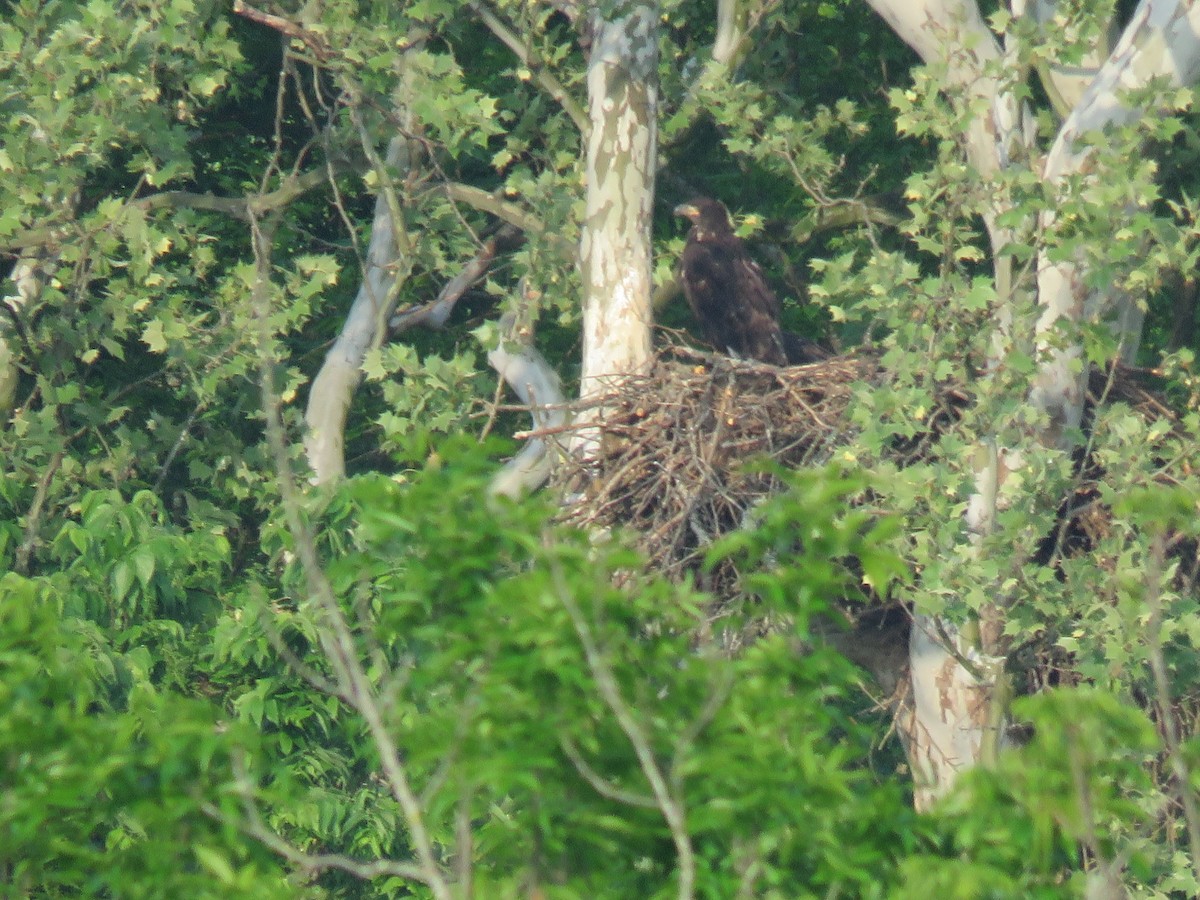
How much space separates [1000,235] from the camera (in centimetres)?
995

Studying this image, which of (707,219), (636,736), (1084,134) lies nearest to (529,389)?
(707,219)

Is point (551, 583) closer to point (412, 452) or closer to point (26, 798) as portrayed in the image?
point (412, 452)

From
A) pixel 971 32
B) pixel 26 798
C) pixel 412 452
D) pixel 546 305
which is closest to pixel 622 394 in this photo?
pixel 546 305

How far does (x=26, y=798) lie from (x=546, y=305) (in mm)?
6461

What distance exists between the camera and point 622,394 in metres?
9.41

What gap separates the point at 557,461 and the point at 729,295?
2.06m

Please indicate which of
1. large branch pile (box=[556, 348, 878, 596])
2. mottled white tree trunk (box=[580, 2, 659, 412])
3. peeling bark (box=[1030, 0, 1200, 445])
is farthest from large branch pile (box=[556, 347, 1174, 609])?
mottled white tree trunk (box=[580, 2, 659, 412])

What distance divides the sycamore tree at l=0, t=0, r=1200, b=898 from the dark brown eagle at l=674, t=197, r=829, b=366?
0.36 meters

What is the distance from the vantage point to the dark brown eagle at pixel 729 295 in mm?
11188

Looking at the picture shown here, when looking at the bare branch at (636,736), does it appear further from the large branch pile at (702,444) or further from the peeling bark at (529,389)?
the peeling bark at (529,389)

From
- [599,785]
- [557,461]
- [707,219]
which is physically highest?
[707,219]

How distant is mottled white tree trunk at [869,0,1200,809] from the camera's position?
9.42 meters

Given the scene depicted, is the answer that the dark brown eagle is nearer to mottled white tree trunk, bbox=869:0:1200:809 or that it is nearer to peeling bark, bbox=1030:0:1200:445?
mottled white tree trunk, bbox=869:0:1200:809

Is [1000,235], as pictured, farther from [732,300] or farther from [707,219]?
[707,219]
